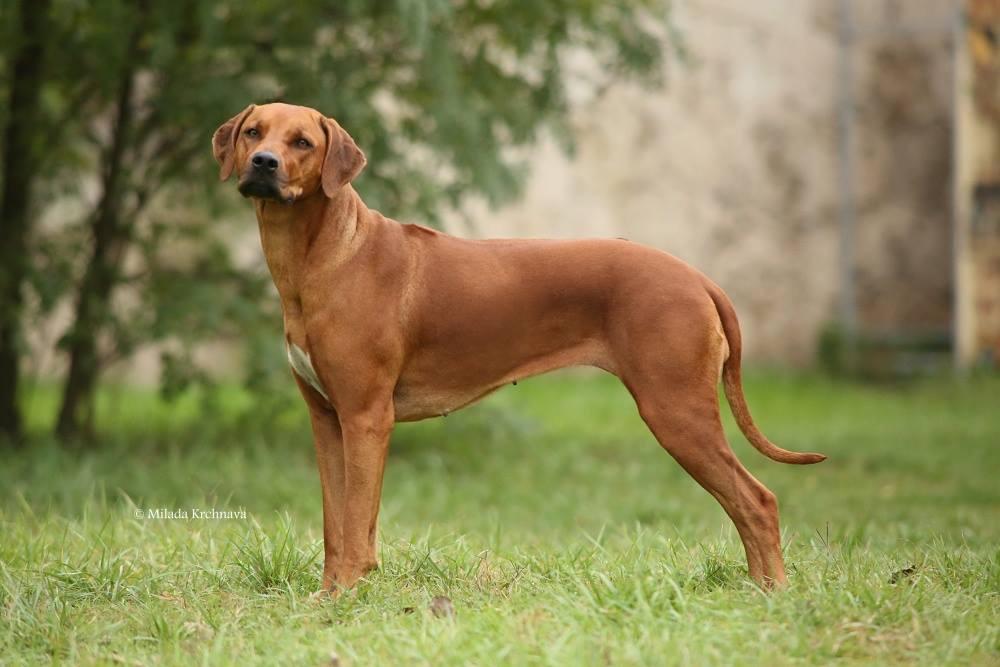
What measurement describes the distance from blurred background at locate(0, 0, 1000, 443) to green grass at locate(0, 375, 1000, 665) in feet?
3.64

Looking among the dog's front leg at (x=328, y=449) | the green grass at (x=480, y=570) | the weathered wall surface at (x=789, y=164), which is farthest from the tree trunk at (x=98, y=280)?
the weathered wall surface at (x=789, y=164)

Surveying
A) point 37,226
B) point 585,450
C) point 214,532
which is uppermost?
point 37,226

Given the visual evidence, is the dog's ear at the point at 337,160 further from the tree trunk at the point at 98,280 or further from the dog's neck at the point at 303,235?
the tree trunk at the point at 98,280

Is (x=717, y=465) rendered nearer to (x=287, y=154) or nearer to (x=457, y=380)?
(x=457, y=380)

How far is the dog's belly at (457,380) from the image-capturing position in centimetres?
424

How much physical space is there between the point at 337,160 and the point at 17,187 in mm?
4835

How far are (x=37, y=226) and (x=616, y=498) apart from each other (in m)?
4.31

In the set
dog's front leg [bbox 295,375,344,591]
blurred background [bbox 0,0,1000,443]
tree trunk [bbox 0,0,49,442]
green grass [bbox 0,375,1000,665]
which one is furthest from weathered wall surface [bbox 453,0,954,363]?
dog's front leg [bbox 295,375,344,591]

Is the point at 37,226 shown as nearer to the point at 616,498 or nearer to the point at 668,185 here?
the point at 616,498

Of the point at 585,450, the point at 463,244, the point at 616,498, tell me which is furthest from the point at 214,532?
the point at 585,450

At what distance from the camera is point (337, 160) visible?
418 cm

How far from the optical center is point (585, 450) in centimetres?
960

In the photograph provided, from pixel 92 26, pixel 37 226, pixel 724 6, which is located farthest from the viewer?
pixel 724 6

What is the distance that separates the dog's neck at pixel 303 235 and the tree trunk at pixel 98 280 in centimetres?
410
